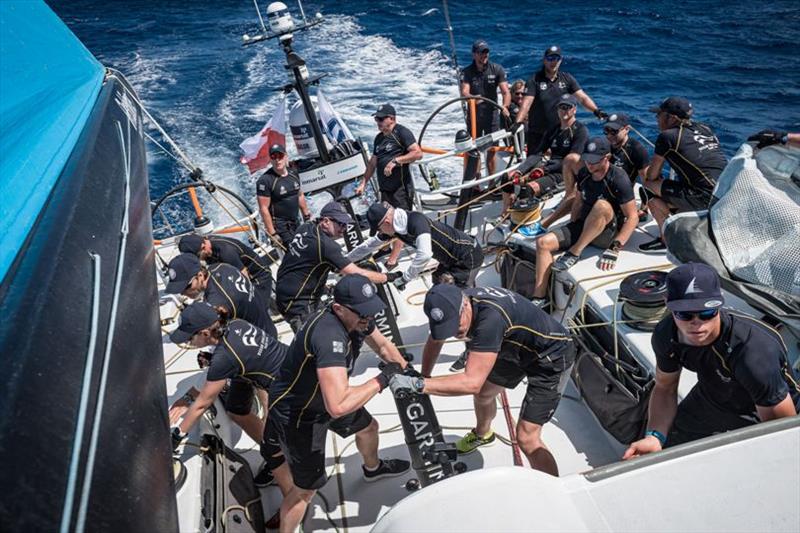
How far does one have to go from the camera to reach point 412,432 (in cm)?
299

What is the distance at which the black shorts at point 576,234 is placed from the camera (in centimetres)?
462

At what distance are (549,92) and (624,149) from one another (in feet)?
4.89

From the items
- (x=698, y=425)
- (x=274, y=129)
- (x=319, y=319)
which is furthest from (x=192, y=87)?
(x=698, y=425)

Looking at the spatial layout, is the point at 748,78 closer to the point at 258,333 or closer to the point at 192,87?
the point at 192,87

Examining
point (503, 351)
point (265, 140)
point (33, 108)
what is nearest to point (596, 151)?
point (503, 351)

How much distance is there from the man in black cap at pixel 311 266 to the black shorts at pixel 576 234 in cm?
142

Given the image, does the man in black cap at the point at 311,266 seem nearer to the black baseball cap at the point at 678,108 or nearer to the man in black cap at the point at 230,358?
the man in black cap at the point at 230,358

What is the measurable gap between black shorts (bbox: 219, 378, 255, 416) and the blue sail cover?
1598 mm

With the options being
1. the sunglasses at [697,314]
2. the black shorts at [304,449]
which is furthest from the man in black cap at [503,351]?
the sunglasses at [697,314]

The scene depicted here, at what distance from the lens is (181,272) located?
3.88 metres

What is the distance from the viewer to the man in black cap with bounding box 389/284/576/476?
115 inches

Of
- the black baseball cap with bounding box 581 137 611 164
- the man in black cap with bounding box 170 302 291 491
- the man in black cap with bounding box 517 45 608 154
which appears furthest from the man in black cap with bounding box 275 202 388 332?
the man in black cap with bounding box 517 45 608 154

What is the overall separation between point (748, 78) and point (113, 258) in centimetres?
1447

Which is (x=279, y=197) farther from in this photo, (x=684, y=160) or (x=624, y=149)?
(x=684, y=160)
